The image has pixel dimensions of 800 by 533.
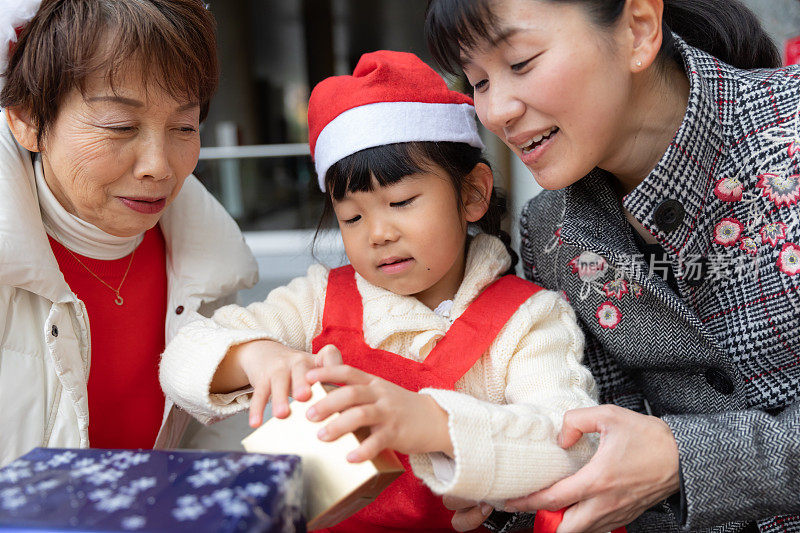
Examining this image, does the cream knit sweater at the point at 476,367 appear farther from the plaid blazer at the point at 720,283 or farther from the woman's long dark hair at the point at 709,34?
the woman's long dark hair at the point at 709,34

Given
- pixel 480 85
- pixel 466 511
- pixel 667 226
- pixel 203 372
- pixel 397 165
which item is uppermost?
pixel 480 85

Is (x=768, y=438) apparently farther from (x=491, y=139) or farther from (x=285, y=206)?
(x=285, y=206)

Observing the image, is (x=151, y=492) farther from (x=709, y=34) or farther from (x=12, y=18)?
(x=709, y=34)

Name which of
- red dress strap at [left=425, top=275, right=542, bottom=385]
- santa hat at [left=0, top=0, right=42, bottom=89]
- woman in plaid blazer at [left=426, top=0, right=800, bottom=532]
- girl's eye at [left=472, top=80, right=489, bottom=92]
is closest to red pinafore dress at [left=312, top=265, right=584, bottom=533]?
red dress strap at [left=425, top=275, right=542, bottom=385]

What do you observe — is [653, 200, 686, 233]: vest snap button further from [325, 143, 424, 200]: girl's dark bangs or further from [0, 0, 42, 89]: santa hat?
[0, 0, 42, 89]: santa hat

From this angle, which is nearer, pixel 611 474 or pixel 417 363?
pixel 611 474

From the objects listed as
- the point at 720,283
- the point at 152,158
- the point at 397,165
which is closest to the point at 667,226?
the point at 720,283

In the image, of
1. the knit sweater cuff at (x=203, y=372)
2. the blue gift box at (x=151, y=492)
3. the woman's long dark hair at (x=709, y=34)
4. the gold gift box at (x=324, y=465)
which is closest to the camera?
the blue gift box at (x=151, y=492)

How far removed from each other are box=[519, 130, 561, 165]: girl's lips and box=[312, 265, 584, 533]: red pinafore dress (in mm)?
229

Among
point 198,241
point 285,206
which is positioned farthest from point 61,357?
point 285,206

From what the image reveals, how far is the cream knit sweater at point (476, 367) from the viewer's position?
83cm

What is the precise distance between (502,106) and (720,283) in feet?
1.59

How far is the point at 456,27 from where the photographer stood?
105 centimetres

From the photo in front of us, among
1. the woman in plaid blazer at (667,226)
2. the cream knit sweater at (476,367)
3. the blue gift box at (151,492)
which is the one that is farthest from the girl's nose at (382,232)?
the blue gift box at (151,492)
